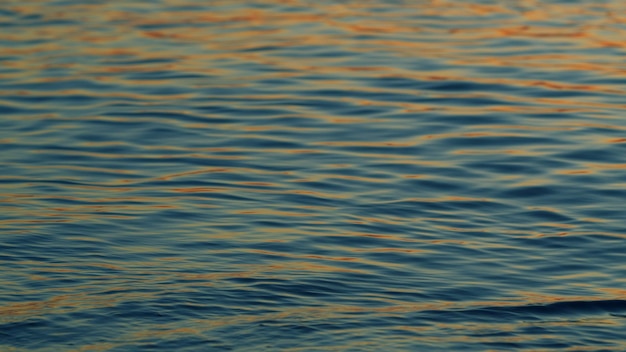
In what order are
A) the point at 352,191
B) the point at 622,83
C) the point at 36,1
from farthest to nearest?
the point at 36,1 → the point at 622,83 → the point at 352,191

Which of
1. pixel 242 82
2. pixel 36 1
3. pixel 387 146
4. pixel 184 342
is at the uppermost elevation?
pixel 36 1

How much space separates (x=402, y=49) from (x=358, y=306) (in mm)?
6988

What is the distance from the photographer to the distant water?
690 centimetres

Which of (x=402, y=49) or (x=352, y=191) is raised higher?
(x=402, y=49)

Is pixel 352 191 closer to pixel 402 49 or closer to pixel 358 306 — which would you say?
pixel 358 306

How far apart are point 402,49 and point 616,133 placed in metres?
3.55

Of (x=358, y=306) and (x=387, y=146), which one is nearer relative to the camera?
(x=358, y=306)

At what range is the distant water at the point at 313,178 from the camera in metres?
6.90

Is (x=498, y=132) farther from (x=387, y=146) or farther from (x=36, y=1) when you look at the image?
(x=36, y=1)

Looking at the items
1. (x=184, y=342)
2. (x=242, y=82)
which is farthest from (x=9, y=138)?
(x=184, y=342)

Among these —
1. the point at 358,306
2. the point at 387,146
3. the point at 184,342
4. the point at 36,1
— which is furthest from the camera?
the point at 36,1

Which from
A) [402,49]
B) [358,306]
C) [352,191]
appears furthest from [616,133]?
[358,306]

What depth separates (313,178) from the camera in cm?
968

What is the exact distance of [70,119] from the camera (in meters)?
11.4
